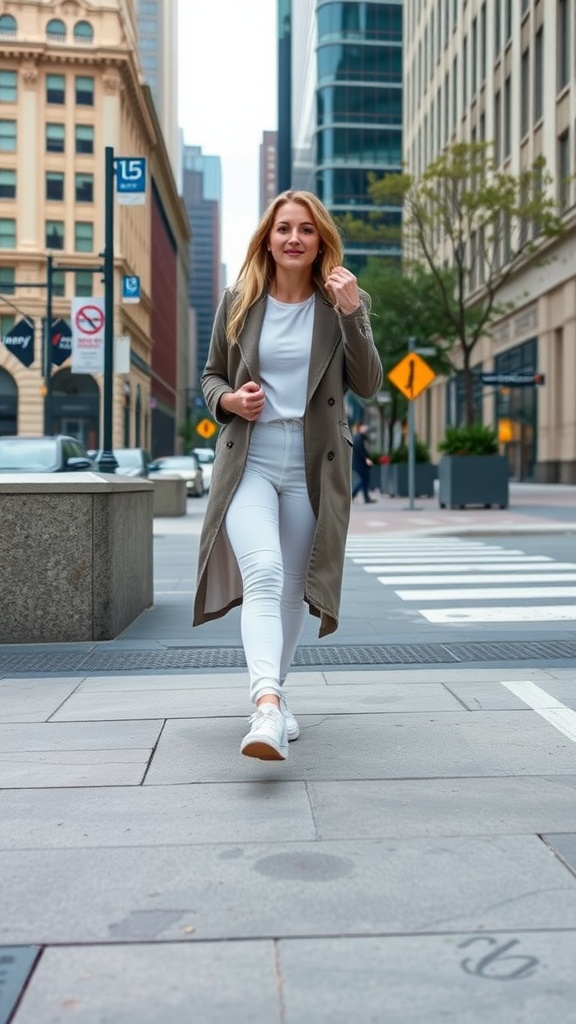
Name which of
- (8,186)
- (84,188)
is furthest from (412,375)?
(8,186)

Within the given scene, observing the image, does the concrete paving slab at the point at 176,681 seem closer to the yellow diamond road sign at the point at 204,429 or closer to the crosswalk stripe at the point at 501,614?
the crosswalk stripe at the point at 501,614

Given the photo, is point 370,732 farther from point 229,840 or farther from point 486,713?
point 229,840

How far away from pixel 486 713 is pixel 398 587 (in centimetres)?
538

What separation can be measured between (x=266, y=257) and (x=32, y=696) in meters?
2.42

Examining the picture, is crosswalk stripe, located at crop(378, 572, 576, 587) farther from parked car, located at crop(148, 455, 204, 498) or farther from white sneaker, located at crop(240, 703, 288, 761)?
parked car, located at crop(148, 455, 204, 498)

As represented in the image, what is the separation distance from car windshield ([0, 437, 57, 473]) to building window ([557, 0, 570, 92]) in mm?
25848

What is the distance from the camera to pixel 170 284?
106625mm

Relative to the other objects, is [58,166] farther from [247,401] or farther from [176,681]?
[247,401]

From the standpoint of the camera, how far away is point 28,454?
50.2 feet

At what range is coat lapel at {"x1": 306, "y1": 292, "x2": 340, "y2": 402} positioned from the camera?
419cm

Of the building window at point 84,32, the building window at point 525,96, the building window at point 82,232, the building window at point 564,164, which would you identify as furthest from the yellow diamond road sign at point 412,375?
the building window at point 84,32

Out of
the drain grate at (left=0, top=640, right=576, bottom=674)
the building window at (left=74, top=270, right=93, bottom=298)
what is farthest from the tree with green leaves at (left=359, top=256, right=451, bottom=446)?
the drain grate at (left=0, top=640, right=576, bottom=674)

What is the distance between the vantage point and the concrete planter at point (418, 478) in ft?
108

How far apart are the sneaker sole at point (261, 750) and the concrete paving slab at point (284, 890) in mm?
425
